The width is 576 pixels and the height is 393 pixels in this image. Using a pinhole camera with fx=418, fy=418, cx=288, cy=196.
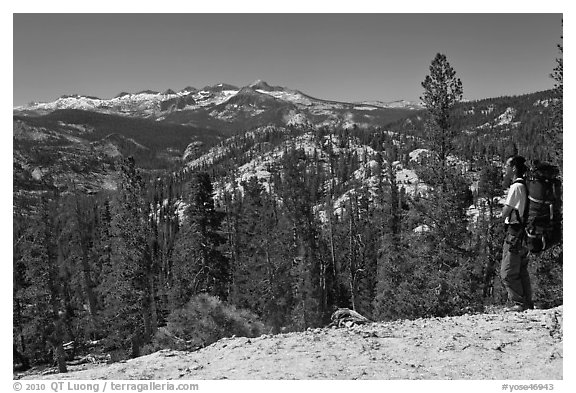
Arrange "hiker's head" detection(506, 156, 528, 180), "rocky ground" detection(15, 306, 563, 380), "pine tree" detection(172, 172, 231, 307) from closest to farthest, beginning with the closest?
"rocky ground" detection(15, 306, 563, 380), "hiker's head" detection(506, 156, 528, 180), "pine tree" detection(172, 172, 231, 307)

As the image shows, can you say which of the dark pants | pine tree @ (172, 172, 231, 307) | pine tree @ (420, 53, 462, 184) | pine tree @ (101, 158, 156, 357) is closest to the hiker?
the dark pants

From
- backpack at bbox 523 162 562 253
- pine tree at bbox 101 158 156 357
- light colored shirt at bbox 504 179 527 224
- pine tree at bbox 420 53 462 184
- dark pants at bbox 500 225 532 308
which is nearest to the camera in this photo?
backpack at bbox 523 162 562 253

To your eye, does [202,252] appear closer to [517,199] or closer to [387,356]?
[387,356]

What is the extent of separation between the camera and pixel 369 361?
238 inches

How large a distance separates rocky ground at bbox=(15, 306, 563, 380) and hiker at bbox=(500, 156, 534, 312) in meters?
0.54

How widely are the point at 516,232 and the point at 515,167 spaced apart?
1.05 metres

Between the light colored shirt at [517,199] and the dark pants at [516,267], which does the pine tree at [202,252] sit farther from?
the light colored shirt at [517,199]

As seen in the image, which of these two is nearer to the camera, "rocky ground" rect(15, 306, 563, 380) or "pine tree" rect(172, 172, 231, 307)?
"rocky ground" rect(15, 306, 563, 380)

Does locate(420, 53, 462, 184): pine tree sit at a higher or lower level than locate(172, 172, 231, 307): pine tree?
higher

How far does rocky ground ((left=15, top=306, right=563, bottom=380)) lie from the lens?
18.6 feet

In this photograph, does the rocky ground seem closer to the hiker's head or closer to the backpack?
the backpack
